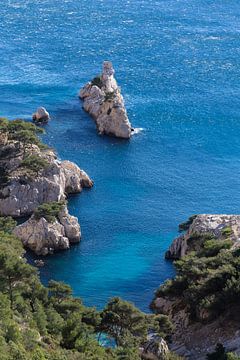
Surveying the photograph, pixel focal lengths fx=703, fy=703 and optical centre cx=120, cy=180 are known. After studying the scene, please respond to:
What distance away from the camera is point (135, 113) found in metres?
129

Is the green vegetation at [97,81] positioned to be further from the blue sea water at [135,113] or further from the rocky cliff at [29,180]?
the rocky cliff at [29,180]

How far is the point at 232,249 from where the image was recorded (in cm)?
7194

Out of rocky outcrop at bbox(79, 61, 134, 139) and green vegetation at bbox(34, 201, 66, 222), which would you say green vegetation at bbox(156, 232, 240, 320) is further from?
rocky outcrop at bbox(79, 61, 134, 139)

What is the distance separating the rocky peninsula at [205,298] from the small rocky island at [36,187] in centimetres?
1733

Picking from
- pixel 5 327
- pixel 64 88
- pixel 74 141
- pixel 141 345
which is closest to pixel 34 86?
pixel 64 88

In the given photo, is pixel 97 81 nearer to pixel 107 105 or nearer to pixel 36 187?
pixel 107 105

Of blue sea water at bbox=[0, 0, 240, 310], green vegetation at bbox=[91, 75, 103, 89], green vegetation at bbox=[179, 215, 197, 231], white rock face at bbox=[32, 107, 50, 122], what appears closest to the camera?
green vegetation at bbox=[179, 215, 197, 231]

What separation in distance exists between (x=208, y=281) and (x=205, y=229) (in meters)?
15.8

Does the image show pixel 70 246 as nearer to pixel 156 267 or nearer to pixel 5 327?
pixel 156 267

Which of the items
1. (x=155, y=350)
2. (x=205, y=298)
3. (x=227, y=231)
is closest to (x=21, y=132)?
(x=227, y=231)

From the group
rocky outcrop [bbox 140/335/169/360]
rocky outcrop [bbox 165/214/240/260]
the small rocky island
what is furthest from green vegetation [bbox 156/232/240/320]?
the small rocky island

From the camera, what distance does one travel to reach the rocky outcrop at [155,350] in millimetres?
56969

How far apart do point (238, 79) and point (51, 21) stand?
188 ft

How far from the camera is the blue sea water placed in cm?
8706
